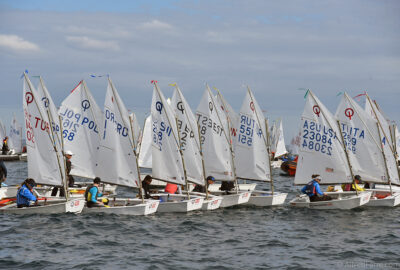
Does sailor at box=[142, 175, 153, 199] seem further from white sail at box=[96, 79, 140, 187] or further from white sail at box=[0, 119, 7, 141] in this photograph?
white sail at box=[0, 119, 7, 141]

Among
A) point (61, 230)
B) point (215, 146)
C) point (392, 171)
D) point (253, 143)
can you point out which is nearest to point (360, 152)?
point (392, 171)

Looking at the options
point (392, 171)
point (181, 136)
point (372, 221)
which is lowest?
point (372, 221)

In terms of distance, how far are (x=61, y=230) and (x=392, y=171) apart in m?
20.7

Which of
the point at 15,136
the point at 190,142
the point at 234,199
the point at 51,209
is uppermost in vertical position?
the point at 15,136

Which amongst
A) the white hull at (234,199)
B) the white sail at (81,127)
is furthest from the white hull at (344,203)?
the white sail at (81,127)

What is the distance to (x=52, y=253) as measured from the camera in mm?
20594

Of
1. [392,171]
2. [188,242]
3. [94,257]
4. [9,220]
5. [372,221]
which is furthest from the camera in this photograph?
[392,171]

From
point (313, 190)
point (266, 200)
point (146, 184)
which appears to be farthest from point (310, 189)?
point (146, 184)

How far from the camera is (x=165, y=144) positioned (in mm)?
32156

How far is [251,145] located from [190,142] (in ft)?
16.1

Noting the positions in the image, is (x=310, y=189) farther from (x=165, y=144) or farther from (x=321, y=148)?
(x=165, y=144)

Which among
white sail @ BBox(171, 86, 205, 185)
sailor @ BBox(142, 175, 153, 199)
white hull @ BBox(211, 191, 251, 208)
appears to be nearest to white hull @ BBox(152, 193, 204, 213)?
sailor @ BBox(142, 175, 153, 199)

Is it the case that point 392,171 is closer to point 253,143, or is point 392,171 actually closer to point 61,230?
point 253,143

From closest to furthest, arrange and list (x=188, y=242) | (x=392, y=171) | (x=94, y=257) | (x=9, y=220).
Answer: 1. (x=94, y=257)
2. (x=188, y=242)
3. (x=9, y=220)
4. (x=392, y=171)
